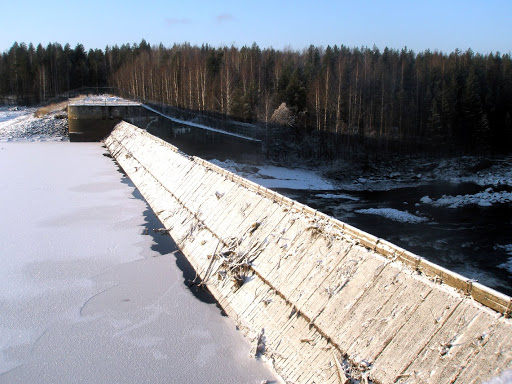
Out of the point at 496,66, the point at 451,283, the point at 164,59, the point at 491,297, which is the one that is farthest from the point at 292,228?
the point at 164,59

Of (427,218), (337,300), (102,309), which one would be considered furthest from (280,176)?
(337,300)

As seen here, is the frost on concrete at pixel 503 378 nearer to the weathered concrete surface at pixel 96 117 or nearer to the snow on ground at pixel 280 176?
the snow on ground at pixel 280 176

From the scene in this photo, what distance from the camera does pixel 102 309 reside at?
7.95 m

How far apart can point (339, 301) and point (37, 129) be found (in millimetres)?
39853

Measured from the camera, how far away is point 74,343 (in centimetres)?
683

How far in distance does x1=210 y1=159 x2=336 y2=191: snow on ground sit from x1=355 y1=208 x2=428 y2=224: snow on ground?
6.20m

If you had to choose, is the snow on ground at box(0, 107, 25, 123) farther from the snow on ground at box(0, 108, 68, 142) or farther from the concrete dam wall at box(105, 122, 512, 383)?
the concrete dam wall at box(105, 122, 512, 383)

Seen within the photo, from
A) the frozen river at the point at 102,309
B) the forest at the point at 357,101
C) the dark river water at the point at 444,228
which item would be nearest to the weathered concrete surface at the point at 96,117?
the forest at the point at 357,101

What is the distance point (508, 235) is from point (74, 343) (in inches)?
662

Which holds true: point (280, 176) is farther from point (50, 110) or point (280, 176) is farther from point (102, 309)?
point (50, 110)

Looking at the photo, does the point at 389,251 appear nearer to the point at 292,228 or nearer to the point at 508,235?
the point at 292,228

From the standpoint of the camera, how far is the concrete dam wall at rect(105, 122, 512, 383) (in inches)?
170

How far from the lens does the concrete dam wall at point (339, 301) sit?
4.33 m

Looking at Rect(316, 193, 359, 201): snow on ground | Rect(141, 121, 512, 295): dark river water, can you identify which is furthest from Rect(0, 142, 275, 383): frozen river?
Rect(316, 193, 359, 201): snow on ground
